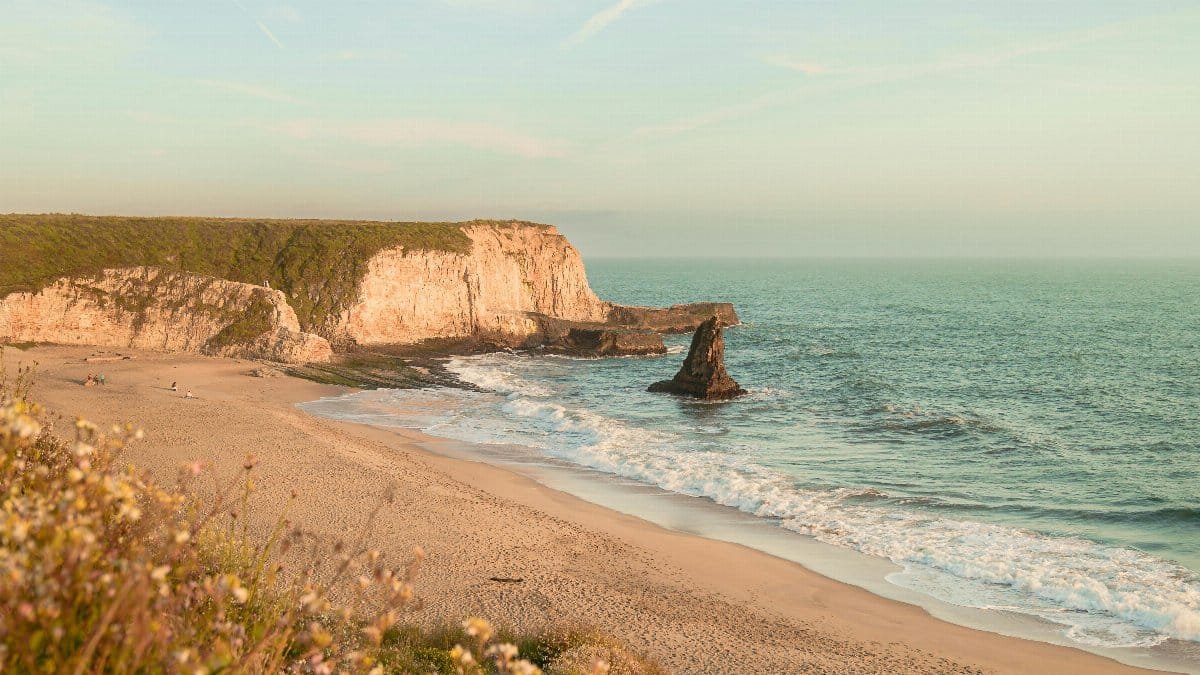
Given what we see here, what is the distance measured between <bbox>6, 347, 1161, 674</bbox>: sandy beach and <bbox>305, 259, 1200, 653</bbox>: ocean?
2.69 meters

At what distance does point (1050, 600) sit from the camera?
61.0ft

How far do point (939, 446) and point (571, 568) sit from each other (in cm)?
2125

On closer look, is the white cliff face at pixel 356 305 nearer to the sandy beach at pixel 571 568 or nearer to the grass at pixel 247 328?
the grass at pixel 247 328

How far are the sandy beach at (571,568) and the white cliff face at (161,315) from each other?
72.8 ft

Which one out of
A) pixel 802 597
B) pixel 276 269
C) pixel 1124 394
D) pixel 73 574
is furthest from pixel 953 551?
pixel 276 269

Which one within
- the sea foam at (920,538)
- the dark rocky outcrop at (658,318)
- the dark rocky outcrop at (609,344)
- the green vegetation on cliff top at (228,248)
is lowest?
the sea foam at (920,538)

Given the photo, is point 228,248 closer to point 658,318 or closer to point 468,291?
point 468,291

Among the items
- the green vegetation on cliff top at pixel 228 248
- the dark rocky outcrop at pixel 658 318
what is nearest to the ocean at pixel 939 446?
the dark rocky outcrop at pixel 658 318

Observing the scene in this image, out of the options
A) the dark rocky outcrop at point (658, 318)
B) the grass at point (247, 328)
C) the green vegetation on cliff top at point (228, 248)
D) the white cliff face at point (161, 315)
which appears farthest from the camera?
the dark rocky outcrop at point (658, 318)

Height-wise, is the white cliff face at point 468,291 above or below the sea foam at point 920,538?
above

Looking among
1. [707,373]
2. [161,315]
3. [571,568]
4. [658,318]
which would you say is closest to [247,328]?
[161,315]

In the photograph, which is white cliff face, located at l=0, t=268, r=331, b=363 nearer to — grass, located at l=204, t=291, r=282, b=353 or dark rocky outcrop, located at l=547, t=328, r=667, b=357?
grass, located at l=204, t=291, r=282, b=353

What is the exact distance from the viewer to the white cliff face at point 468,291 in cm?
6612

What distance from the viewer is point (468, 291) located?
71125 mm
